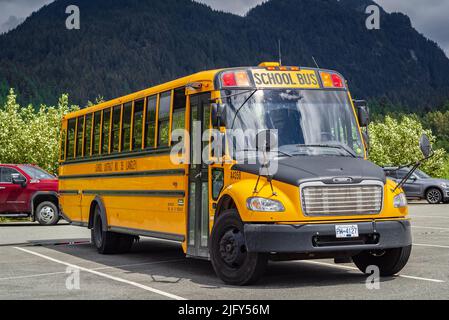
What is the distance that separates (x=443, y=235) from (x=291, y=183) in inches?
358

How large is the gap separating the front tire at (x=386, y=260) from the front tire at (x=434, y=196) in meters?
24.9

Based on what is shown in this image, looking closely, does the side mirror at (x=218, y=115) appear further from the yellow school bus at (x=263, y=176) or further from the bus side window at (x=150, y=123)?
the bus side window at (x=150, y=123)

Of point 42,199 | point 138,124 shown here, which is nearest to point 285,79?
point 138,124

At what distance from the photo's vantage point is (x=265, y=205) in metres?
9.29

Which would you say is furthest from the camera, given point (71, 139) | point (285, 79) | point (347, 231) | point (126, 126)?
point (71, 139)

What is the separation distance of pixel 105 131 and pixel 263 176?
6.51 metres

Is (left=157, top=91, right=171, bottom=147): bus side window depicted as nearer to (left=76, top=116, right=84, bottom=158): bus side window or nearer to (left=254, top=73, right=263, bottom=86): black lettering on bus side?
(left=254, top=73, right=263, bottom=86): black lettering on bus side

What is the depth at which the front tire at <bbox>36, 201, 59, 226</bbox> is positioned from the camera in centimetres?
2461

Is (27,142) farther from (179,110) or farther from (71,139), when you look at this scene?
(179,110)

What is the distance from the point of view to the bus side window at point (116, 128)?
14.5 meters

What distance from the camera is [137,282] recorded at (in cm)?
1027

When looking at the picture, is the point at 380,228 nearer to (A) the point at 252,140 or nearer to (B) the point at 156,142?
(A) the point at 252,140

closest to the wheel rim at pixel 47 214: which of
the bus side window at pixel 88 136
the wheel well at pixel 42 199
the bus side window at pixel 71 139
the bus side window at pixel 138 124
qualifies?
the wheel well at pixel 42 199
